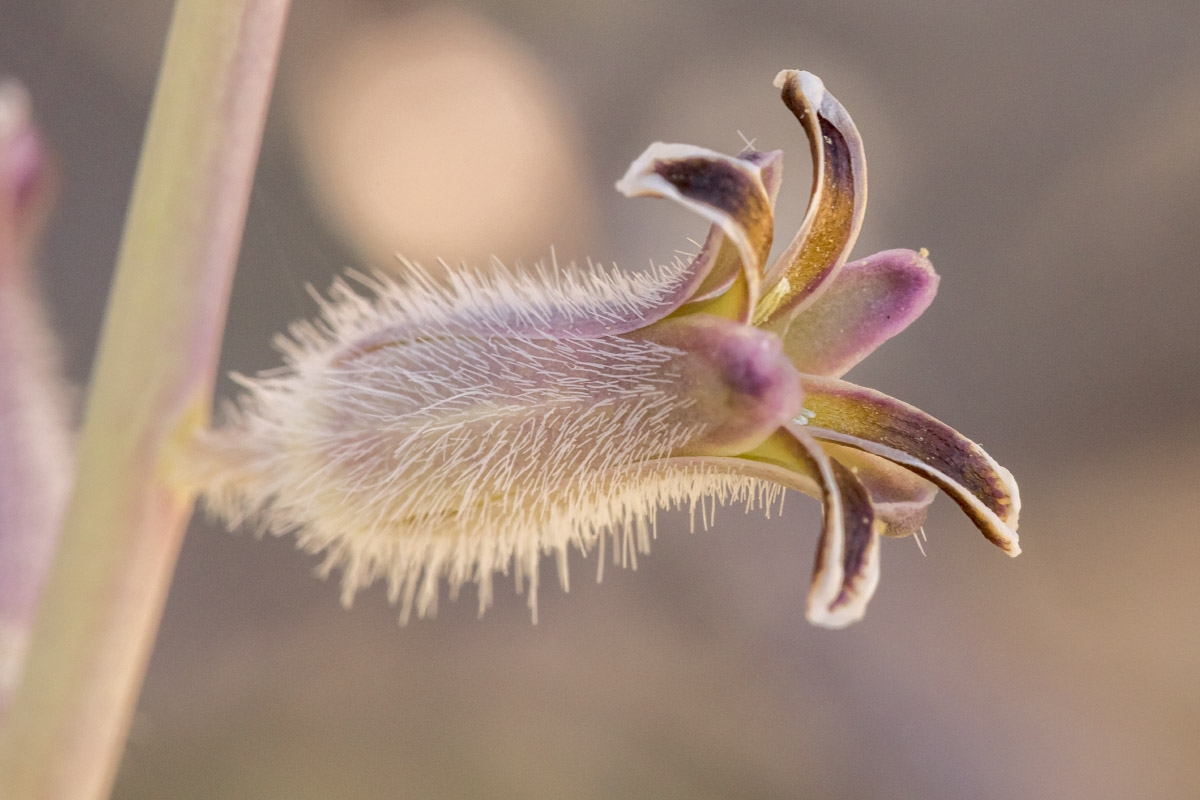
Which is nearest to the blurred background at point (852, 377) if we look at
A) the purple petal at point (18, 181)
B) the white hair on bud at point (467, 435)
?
the purple petal at point (18, 181)

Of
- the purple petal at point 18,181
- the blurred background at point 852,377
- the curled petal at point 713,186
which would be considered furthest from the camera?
the blurred background at point 852,377

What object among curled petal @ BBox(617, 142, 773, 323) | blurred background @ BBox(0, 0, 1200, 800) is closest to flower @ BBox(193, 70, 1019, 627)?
curled petal @ BBox(617, 142, 773, 323)

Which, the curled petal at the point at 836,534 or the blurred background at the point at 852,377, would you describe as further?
the blurred background at the point at 852,377

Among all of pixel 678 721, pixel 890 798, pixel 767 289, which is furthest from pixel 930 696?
pixel 767 289

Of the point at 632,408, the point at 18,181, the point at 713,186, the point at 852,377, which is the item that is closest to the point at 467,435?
the point at 632,408

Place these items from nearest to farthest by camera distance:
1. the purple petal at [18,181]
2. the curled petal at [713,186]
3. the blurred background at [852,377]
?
1. the curled petal at [713,186]
2. the purple petal at [18,181]
3. the blurred background at [852,377]

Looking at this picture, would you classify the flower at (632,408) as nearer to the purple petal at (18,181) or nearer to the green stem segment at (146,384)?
the green stem segment at (146,384)

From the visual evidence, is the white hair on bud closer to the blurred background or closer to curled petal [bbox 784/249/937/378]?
curled petal [bbox 784/249/937/378]

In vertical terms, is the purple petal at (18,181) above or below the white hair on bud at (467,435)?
above
